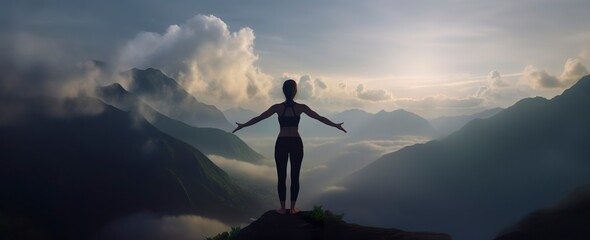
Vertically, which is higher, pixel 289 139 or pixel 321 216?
pixel 289 139

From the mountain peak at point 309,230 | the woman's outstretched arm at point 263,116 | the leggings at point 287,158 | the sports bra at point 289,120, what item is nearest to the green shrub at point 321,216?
the mountain peak at point 309,230

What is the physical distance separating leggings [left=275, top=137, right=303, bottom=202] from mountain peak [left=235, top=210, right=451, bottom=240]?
793 mm

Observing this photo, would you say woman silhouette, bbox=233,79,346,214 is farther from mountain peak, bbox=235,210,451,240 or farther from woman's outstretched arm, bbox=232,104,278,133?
mountain peak, bbox=235,210,451,240

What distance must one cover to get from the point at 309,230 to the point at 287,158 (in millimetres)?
2561

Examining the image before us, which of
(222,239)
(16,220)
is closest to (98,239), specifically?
(16,220)

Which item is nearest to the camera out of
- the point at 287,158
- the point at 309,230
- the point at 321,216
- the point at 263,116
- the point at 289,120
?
the point at 309,230

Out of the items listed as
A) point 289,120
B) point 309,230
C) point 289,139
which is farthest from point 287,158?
point 309,230

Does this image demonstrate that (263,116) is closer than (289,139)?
No

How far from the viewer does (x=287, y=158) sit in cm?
1403

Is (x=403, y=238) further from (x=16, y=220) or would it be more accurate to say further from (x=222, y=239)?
(x=16, y=220)

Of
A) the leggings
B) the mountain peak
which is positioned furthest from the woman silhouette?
the mountain peak

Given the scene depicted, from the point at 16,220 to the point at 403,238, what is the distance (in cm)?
20904

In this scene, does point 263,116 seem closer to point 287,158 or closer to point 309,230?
point 287,158

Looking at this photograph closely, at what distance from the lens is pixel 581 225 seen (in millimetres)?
11656
